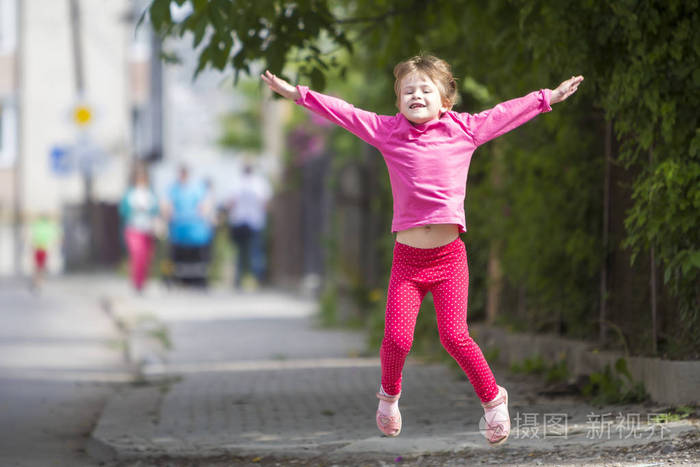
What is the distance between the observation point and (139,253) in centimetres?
1733

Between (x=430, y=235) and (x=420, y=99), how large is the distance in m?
0.54

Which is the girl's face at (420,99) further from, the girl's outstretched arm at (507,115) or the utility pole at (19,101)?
the utility pole at (19,101)

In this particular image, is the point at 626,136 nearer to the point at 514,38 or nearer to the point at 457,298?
the point at 514,38

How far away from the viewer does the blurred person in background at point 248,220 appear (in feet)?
63.7

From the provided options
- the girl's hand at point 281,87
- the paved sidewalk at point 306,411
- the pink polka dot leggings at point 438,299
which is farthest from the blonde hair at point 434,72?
the paved sidewalk at point 306,411

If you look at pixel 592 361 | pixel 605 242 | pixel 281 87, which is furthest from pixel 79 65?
pixel 281 87

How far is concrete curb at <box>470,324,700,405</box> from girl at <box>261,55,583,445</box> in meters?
1.23

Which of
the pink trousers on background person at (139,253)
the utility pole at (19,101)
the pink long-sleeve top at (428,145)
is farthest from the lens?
the utility pole at (19,101)

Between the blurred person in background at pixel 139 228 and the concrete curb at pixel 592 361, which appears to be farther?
the blurred person in background at pixel 139 228

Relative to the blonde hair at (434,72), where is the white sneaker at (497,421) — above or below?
below

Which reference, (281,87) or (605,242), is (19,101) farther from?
(281,87)

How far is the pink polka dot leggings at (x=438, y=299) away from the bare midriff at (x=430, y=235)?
2 centimetres

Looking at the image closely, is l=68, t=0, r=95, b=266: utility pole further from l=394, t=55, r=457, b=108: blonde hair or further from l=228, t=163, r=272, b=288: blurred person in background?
l=394, t=55, r=457, b=108: blonde hair

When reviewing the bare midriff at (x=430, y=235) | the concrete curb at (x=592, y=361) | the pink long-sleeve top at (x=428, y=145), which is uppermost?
the pink long-sleeve top at (x=428, y=145)
